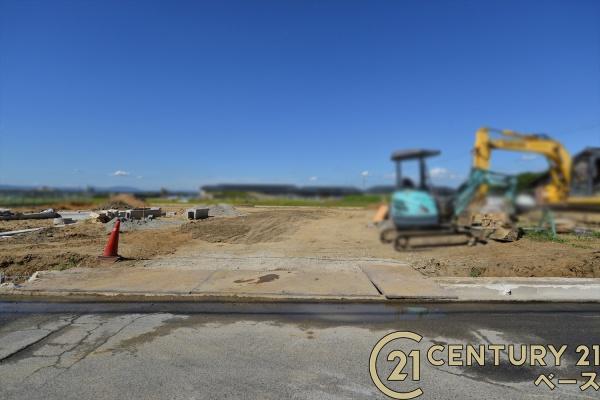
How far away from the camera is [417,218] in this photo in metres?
2.56

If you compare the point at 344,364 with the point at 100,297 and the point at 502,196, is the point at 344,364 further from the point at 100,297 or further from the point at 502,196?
the point at 100,297

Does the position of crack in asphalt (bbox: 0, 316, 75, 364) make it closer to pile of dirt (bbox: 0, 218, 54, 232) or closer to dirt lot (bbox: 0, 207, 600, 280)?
dirt lot (bbox: 0, 207, 600, 280)

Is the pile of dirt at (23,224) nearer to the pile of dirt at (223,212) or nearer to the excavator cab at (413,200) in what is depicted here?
the pile of dirt at (223,212)

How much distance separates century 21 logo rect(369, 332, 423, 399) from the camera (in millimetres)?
10414

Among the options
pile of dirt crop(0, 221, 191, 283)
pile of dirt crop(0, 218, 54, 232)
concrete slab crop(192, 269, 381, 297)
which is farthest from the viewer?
pile of dirt crop(0, 218, 54, 232)

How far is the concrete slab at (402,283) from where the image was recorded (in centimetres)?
1845

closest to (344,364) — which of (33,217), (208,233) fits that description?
(208,233)

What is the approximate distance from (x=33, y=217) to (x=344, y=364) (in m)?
49.6

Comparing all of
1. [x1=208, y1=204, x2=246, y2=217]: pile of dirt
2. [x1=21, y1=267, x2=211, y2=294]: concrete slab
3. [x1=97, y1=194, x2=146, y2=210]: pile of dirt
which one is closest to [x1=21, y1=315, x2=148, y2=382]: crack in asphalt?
[x1=21, y1=267, x2=211, y2=294]: concrete slab

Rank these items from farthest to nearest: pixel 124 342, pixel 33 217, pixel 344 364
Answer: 1. pixel 33 217
2. pixel 124 342
3. pixel 344 364

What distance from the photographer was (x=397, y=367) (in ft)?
37.0

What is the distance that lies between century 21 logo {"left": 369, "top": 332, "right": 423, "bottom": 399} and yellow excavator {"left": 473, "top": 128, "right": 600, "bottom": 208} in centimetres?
865

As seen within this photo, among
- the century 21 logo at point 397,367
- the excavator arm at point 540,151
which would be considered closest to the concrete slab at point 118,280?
the century 21 logo at point 397,367

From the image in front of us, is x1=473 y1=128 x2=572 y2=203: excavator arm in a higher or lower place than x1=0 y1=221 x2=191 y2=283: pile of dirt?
higher
